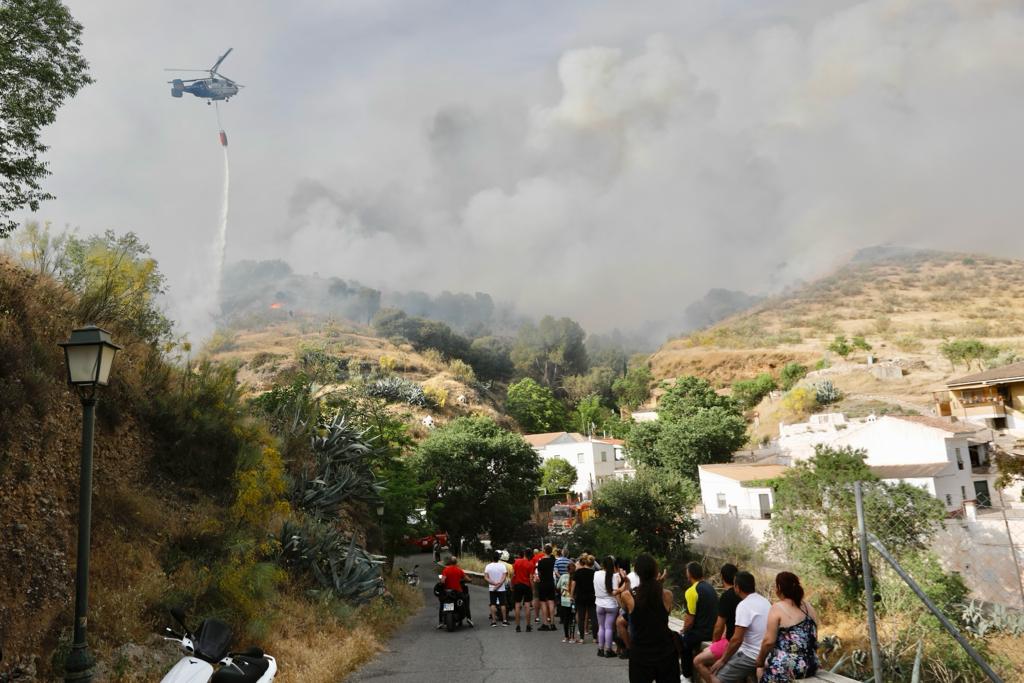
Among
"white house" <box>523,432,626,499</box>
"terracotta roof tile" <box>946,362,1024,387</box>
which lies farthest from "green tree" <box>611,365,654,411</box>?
"terracotta roof tile" <box>946,362,1024,387</box>

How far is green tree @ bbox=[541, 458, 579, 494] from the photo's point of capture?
66125 mm

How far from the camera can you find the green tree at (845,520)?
19.4 metres

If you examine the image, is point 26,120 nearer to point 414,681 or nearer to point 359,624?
point 359,624

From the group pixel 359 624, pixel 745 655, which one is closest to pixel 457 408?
pixel 359 624

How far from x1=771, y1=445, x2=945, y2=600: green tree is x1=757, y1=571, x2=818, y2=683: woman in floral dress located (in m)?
15.3

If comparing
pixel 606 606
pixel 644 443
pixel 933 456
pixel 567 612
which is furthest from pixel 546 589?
pixel 644 443

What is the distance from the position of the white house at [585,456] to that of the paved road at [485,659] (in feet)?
179

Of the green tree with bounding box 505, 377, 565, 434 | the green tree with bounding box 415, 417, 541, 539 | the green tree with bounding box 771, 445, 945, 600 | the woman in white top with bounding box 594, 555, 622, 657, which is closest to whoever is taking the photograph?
the woman in white top with bounding box 594, 555, 622, 657

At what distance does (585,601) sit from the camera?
10.5 m

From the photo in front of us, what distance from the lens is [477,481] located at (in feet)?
137

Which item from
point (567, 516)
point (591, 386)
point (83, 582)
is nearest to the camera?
point (83, 582)

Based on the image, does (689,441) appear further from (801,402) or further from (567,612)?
(567,612)

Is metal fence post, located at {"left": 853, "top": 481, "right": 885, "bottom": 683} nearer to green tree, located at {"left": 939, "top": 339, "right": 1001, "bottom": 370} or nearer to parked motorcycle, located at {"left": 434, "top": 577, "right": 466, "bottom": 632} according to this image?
parked motorcycle, located at {"left": 434, "top": 577, "right": 466, "bottom": 632}

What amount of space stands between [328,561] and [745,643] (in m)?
8.54
